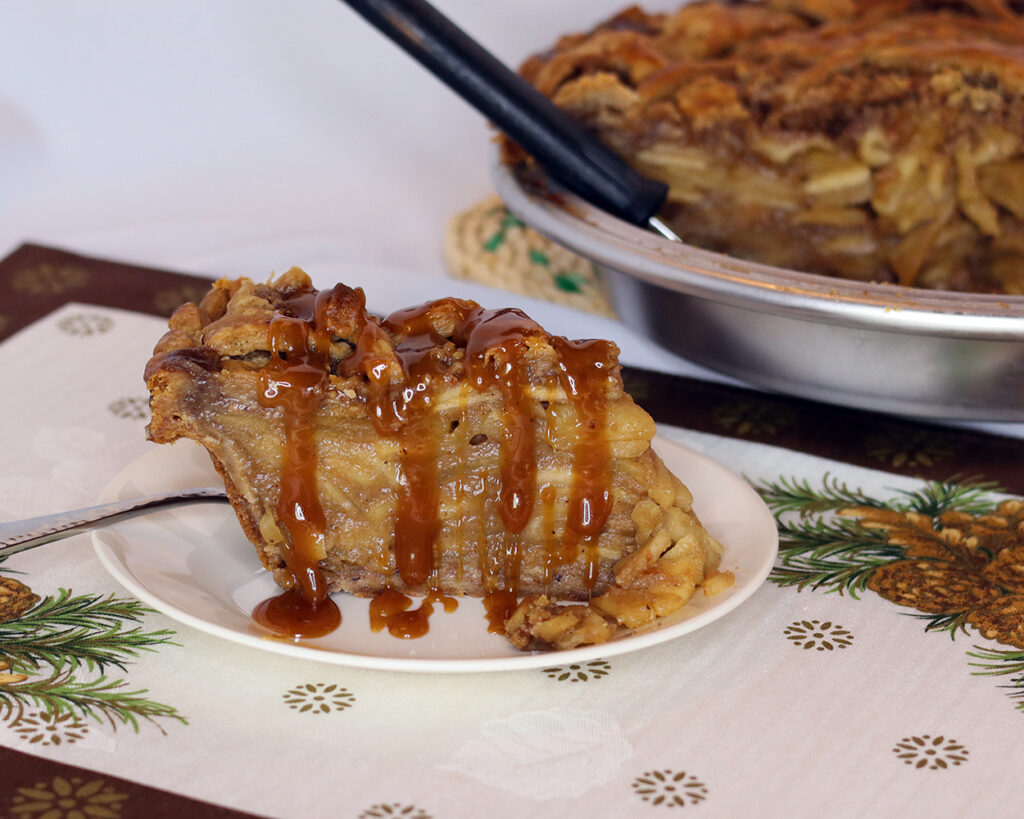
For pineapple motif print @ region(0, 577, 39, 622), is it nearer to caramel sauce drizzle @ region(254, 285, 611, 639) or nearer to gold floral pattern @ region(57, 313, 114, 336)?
caramel sauce drizzle @ region(254, 285, 611, 639)

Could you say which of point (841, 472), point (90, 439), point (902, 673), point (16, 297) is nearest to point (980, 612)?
point (902, 673)

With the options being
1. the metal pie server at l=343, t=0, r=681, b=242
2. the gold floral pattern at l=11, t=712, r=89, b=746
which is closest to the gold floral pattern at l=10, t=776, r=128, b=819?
the gold floral pattern at l=11, t=712, r=89, b=746

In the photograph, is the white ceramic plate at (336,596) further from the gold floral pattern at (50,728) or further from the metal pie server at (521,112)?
the metal pie server at (521,112)

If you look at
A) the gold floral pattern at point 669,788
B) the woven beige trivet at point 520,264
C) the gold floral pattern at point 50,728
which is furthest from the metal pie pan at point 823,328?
the gold floral pattern at point 50,728

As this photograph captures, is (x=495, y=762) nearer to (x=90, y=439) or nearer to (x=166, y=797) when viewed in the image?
(x=166, y=797)

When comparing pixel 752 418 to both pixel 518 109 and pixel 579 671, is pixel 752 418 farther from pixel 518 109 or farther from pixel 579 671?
pixel 579 671
